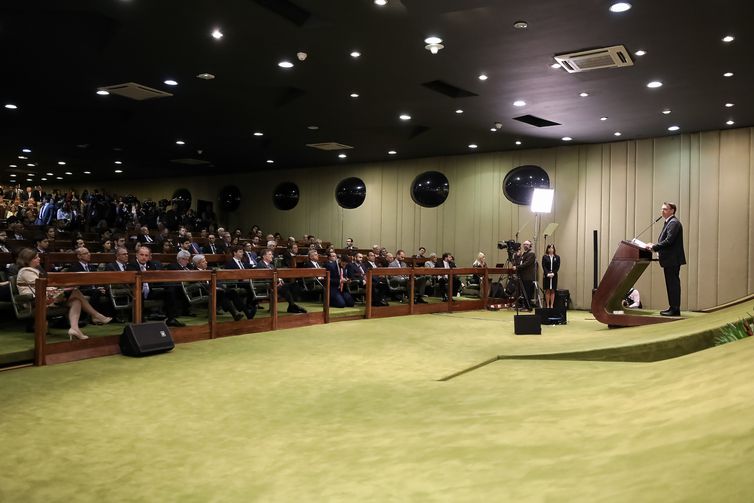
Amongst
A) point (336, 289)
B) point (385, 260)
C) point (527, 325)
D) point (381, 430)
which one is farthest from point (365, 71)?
point (381, 430)

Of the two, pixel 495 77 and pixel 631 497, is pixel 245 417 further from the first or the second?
pixel 495 77

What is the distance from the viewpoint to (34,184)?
22.4 meters

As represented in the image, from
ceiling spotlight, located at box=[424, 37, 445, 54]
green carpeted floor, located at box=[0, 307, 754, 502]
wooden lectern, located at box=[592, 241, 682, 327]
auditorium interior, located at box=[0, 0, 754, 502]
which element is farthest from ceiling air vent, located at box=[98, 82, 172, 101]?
wooden lectern, located at box=[592, 241, 682, 327]

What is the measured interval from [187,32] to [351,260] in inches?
199

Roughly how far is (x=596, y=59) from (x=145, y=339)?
617 centimetres

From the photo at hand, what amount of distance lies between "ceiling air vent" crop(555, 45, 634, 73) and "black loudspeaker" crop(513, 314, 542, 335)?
10.8ft

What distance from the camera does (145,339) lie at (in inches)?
210

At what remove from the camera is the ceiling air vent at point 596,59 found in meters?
6.93

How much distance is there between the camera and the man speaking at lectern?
6828 mm

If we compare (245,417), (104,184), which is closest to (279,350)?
(245,417)

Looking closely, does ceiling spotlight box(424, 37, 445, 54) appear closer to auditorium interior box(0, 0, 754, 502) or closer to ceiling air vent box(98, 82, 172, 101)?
auditorium interior box(0, 0, 754, 502)

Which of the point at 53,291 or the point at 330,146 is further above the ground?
the point at 330,146

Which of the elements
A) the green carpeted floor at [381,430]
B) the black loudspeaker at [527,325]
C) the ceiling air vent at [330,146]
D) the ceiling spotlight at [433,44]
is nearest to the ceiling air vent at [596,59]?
the ceiling spotlight at [433,44]

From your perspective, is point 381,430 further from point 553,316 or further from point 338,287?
point 338,287
